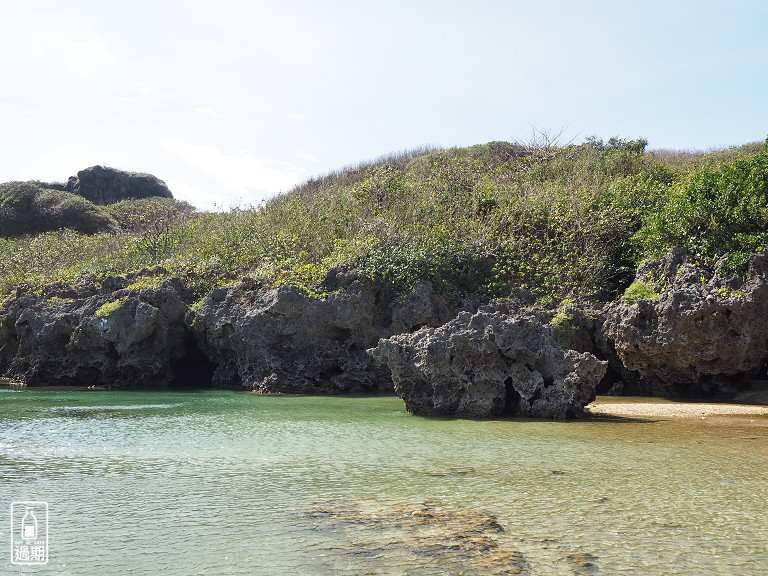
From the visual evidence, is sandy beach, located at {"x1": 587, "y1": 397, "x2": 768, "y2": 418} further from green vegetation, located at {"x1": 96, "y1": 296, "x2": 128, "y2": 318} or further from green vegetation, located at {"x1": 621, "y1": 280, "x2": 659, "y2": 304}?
green vegetation, located at {"x1": 96, "y1": 296, "x2": 128, "y2": 318}

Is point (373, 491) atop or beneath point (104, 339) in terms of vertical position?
beneath

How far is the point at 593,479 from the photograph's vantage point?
8.92 metres

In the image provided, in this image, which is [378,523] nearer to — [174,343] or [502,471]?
[502,471]

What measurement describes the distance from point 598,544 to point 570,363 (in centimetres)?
877

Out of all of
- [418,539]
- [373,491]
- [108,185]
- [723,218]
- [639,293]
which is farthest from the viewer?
[108,185]

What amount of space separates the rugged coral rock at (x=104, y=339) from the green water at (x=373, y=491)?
8927 mm

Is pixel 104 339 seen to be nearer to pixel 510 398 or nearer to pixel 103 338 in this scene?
pixel 103 338

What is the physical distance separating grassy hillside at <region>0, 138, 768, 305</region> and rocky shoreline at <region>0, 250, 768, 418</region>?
3.58 feet

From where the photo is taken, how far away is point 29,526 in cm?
676

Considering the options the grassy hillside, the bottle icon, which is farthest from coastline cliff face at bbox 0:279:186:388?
the bottle icon

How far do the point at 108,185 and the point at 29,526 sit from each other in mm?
55153

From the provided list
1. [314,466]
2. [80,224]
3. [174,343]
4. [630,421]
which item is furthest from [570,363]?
[80,224]

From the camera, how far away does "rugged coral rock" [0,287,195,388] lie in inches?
920

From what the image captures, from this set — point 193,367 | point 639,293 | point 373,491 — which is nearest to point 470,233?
point 639,293
